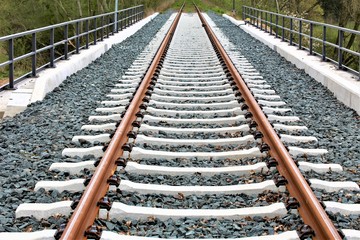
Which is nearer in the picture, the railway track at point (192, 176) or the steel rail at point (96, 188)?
the steel rail at point (96, 188)

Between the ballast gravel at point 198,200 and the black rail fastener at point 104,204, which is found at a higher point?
the black rail fastener at point 104,204

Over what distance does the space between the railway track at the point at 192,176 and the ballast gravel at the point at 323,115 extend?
0.18m

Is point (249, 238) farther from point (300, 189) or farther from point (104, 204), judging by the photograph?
point (104, 204)

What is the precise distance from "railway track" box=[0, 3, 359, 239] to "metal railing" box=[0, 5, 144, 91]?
7.28 feet

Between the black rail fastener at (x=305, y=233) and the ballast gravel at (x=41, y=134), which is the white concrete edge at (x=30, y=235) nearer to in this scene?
the ballast gravel at (x=41, y=134)

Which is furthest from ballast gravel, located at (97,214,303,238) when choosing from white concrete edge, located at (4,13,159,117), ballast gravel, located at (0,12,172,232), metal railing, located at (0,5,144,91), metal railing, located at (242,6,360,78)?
metal railing, located at (242,6,360,78)

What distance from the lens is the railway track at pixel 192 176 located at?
13.5 feet

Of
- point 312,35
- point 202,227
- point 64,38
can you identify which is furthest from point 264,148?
point 312,35

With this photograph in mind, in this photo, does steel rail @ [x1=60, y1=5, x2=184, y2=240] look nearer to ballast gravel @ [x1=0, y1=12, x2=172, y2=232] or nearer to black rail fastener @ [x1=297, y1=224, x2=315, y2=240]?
ballast gravel @ [x1=0, y1=12, x2=172, y2=232]

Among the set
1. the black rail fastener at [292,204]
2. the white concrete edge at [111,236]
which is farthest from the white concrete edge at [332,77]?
the white concrete edge at [111,236]

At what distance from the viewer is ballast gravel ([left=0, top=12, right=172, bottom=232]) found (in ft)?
15.7

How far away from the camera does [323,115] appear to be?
837cm

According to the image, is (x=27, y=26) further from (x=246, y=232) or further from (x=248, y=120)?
(x=246, y=232)

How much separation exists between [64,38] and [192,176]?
30.0ft
